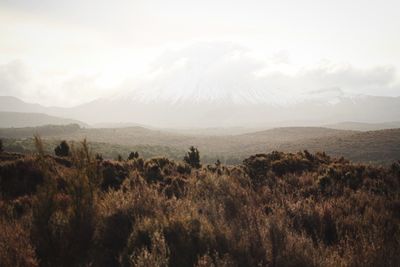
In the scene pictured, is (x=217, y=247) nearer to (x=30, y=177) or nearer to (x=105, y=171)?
(x=105, y=171)

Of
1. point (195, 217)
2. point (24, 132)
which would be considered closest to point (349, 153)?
point (195, 217)

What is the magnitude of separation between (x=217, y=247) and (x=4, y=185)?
8540 mm

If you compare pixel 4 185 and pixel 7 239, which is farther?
pixel 4 185

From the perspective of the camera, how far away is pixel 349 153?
5725 centimetres

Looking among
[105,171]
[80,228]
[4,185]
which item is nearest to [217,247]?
[80,228]

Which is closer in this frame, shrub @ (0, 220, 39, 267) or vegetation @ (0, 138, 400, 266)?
shrub @ (0, 220, 39, 267)

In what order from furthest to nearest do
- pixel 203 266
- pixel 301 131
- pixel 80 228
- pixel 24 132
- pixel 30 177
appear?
1. pixel 24 132
2. pixel 301 131
3. pixel 30 177
4. pixel 80 228
5. pixel 203 266

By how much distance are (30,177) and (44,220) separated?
24.5 feet

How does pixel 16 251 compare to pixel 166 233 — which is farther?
pixel 166 233

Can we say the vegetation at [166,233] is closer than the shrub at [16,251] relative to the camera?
No

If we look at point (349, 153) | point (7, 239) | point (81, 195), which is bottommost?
point (349, 153)

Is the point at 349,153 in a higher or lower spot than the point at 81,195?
lower

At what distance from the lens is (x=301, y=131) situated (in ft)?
423

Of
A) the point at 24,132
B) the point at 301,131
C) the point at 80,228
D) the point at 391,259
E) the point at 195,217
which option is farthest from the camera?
the point at 24,132
